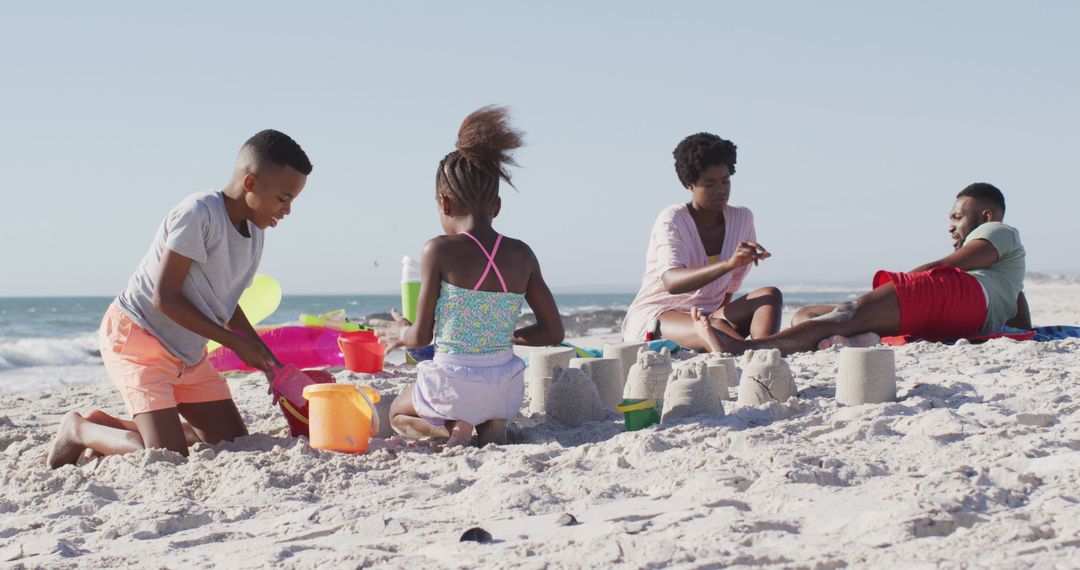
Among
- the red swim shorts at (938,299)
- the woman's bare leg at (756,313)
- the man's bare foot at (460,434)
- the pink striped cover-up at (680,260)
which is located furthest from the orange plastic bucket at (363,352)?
the red swim shorts at (938,299)

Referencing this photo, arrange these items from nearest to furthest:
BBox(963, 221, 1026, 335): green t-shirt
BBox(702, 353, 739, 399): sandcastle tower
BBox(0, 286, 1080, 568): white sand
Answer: BBox(0, 286, 1080, 568): white sand, BBox(702, 353, 739, 399): sandcastle tower, BBox(963, 221, 1026, 335): green t-shirt

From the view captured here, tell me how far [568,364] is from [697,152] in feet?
5.89

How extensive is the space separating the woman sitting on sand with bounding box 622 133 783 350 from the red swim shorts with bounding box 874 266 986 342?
2.17 feet

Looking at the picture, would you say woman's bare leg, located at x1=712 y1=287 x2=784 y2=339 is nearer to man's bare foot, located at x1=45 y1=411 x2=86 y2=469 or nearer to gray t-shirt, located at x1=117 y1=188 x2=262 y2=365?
gray t-shirt, located at x1=117 y1=188 x2=262 y2=365

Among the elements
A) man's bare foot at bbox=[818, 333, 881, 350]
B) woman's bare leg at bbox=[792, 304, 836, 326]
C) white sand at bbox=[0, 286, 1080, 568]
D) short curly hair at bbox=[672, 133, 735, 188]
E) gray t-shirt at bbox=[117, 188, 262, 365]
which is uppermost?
short curly hair at bbox=[672, 133, 735, 188]

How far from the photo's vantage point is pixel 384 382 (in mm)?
4875

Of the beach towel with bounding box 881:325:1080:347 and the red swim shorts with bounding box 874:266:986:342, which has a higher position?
the red swim shorts with bounding box 874:266:986:342

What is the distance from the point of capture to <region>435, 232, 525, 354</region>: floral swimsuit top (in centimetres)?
328

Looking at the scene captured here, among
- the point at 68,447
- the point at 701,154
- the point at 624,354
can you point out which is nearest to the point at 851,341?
the point at 701,154

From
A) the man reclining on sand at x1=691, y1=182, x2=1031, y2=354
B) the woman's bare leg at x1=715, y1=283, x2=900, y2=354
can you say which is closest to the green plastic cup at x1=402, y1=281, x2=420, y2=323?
the man reclining on sand at x1=691, y1=182, x2=1031, y2=354

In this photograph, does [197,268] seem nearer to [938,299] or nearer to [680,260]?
[680,260]

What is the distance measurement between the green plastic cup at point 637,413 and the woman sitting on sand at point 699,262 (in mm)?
1785

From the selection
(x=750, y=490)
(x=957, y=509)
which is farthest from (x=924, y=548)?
(x=750, y=490)

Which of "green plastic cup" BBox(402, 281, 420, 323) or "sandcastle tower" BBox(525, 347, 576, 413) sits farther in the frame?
"green plastic cup" BBox(402, 281, 420, 323)
